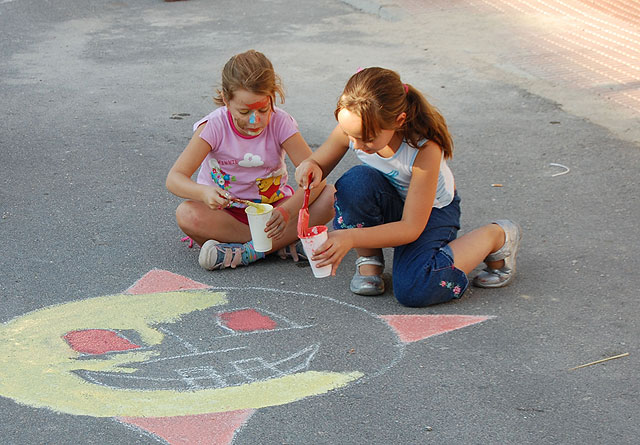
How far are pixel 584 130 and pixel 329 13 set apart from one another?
462 centimetres

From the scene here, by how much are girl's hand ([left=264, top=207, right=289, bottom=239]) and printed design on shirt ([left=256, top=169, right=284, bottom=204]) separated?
0.39 metres

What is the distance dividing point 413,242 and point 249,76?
89 centimetres

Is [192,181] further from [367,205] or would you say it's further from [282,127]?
[367,205]

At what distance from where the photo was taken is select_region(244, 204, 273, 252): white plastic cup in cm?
320

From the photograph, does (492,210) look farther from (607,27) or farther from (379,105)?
(607,27)

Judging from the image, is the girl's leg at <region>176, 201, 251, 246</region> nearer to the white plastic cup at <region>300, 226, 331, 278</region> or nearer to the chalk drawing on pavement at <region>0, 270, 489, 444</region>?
the chalk drawing on pavement at <region>0, 270, 489, 444</region>

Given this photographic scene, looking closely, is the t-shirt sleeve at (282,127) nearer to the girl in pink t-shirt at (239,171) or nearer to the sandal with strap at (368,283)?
the girl in pink t-shirt at (239,171)

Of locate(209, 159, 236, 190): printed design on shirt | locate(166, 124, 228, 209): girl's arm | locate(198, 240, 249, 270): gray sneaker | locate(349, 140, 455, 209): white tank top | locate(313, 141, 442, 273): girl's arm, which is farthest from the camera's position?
locate(209, 159, 236, 190): printed design on shirt

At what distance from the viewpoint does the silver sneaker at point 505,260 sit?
3303 mm

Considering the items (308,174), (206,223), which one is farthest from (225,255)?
(308,174)

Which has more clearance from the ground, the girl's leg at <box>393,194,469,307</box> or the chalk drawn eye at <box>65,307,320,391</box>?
the girl's leg at <box>393,194,469,307</box>

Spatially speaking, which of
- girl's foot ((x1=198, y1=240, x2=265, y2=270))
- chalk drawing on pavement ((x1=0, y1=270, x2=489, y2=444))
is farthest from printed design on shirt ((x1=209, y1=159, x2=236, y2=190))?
chalk drawing on pavement ((x1=0, y1=270, x2=489, y2=444))

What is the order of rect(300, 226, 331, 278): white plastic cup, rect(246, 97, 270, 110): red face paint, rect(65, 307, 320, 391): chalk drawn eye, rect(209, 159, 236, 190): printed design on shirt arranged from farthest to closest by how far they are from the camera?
1. rect(209, 159, 236, 190): printed design on shirt
2. rect(246, 97, 270, 110): red face paint
3. rect(300, 226, 331, 278): white plastic cup
4. rect(65, 307, 320, 391): chalk drawn eye

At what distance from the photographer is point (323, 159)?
3.25 m
